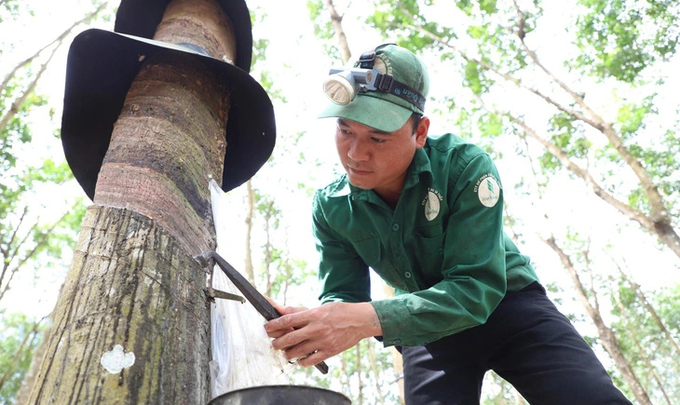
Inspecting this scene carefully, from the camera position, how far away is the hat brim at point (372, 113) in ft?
5.82

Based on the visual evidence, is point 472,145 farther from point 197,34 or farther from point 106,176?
point 197,34

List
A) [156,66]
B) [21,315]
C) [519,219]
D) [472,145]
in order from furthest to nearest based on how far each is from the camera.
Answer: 1. [21,315]
2. [519,219]
3. [156,66]
4. [472,145]

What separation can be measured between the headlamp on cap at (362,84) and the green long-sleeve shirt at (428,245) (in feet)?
0.88

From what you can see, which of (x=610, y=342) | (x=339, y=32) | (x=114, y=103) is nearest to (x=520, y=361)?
(x=114, y=103)

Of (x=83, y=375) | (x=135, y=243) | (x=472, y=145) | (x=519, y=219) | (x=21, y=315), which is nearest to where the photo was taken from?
(x=83, y=375)

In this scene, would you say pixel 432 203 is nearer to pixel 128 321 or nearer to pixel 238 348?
pixel 238 348

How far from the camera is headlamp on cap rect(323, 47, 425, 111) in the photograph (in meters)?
1.80

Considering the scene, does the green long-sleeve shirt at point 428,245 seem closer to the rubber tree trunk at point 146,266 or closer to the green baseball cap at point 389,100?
the green baseball cap at point 389,100

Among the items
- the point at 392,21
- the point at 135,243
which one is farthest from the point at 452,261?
the point at 392,21

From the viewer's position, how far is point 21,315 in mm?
20594

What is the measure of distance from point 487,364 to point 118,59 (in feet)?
6.51

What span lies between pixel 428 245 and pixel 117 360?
1186mm

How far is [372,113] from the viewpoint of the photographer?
1.78 metres

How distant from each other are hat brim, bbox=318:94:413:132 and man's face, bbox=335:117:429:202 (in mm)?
56
